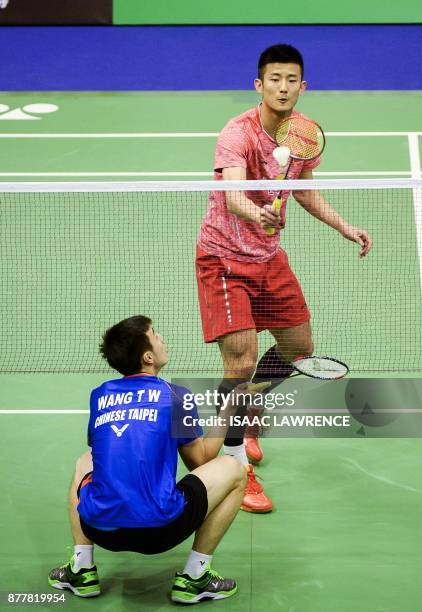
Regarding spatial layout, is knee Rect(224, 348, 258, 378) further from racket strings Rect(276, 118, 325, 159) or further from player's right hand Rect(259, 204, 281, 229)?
racket strings Rect(276, 118, 325, 159)

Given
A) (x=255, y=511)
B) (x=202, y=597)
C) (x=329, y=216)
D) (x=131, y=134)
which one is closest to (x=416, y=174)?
(x=131, y=134)

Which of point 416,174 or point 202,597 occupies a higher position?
point 416,174

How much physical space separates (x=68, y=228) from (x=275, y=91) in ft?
12.0

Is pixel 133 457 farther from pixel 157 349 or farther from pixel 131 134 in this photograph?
pixel 131 134

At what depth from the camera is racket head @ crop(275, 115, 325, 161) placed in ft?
20.0

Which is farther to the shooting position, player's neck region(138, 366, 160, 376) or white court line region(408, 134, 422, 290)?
white court line region(408, 134, 422, 290)

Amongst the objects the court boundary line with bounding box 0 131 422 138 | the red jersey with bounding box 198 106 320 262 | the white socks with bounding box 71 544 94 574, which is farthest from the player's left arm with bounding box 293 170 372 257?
the court boundary line with bounding box 0 131 422 138

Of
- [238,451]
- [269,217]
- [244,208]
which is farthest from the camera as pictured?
[238,451]

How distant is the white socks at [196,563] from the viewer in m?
5.22

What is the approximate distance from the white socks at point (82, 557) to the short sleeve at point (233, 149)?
7.29 feet

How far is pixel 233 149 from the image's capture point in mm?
6020

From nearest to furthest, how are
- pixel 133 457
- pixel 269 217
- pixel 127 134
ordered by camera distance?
pixel 133 457, pixel 269 217, pixel 127 134

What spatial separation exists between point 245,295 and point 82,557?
5.79ft

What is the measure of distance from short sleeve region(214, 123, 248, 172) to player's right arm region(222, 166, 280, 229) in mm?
33
